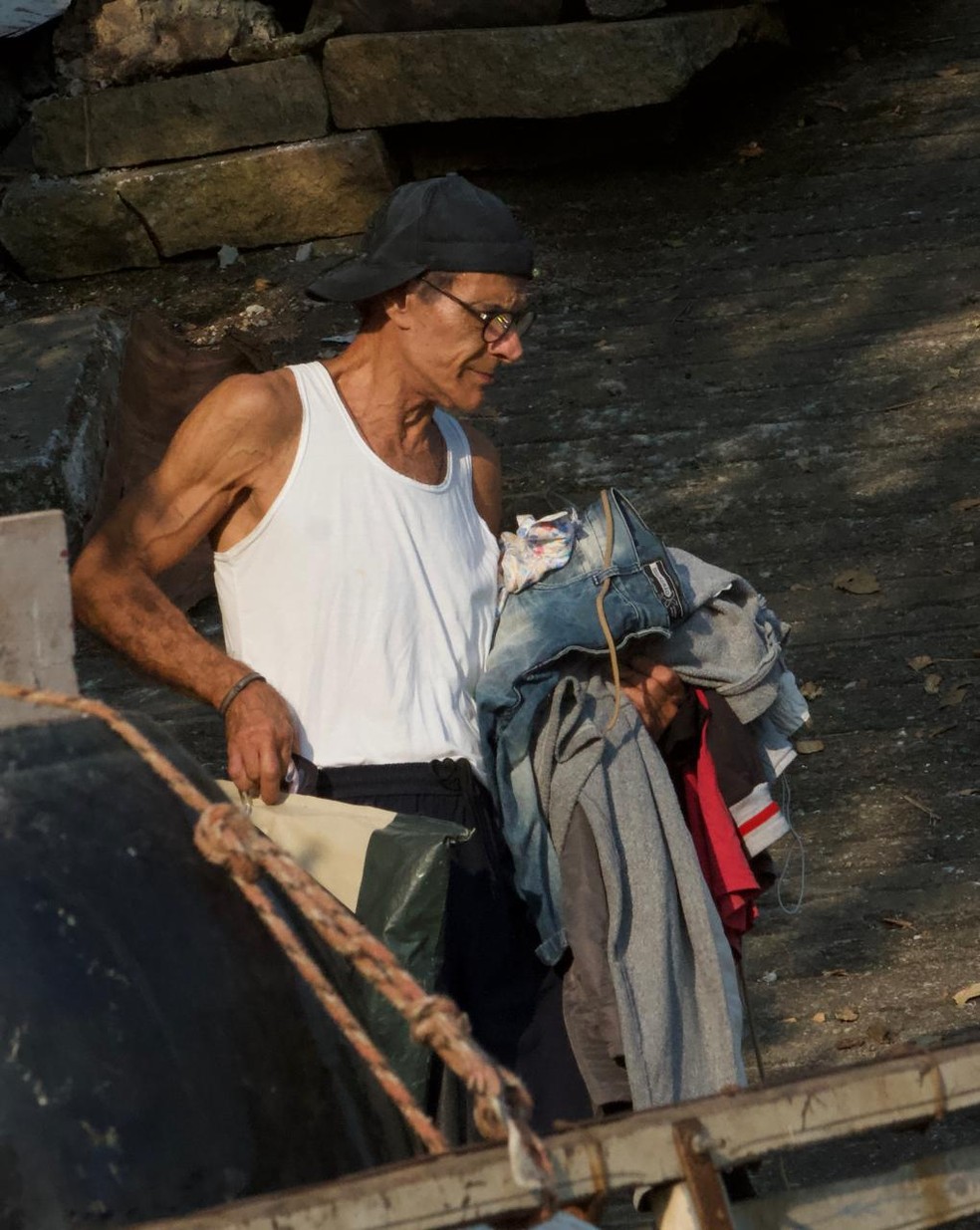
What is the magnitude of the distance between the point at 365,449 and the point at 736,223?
5546 mm

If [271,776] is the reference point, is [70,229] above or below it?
below

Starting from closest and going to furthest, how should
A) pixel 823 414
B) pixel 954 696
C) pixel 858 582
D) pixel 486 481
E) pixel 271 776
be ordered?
pixel 271 776
pixel 486 481
pixel 954 696
pixel 858 582
pixel 823 414

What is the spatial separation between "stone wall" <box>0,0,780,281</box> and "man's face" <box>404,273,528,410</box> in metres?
5.06

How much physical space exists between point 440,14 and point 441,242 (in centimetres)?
522

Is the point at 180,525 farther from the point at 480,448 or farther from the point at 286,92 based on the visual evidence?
the point at 286,92

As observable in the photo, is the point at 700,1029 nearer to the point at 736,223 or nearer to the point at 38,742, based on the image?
the point at 38,742

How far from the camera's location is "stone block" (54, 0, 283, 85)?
8.06m

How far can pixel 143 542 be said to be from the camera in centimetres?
309

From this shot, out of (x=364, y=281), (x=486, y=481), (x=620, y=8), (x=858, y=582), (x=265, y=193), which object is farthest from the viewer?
(x=265, y=193)

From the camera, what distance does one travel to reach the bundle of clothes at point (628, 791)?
3.05 m

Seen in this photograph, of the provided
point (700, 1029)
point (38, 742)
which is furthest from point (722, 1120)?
point (700, 1029)

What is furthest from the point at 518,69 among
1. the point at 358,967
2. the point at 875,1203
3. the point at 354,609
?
the point at 875,1203

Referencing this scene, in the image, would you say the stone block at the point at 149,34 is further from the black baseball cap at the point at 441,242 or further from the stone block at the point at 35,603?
the stone block at the point at 35,603

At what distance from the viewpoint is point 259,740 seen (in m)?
2.78
